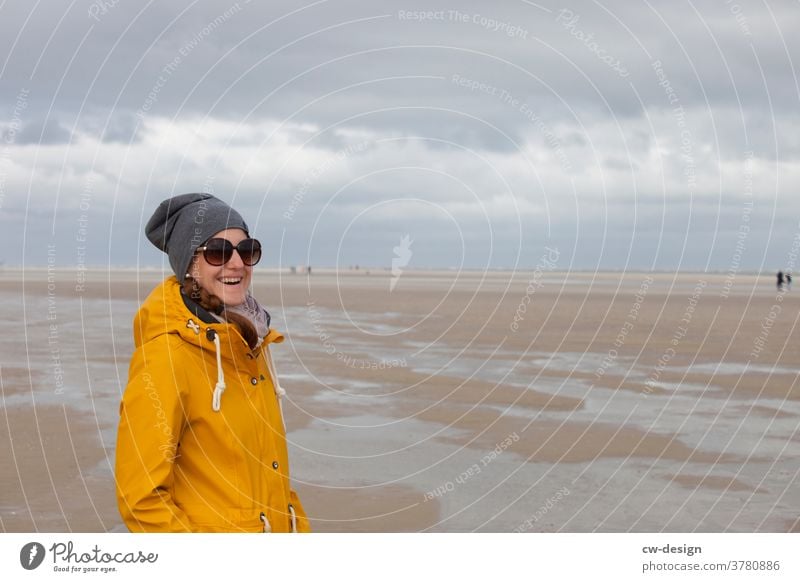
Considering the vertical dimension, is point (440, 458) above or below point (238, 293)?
below

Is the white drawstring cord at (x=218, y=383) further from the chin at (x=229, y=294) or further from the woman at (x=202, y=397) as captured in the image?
the chin at (x=229, y=294)

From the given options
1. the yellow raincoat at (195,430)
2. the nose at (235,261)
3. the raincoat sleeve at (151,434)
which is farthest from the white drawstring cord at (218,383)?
the nose at (235,261)

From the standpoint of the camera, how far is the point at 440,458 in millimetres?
11195

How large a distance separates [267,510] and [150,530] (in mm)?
598

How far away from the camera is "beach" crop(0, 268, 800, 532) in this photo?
29.4 feet

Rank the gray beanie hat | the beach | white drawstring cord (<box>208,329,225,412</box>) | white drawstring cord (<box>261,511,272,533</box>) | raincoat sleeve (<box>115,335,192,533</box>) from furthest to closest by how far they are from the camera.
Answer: the beach
white drawstring cord (<box>261,511,272,533</box>)
the gray beanie hat
white drawstring cord (<box>208,329,225,412</box>)
raincoat sleeve (<box>115,335,192,533</box>)

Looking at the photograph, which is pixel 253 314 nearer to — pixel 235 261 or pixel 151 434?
pixel 235 261

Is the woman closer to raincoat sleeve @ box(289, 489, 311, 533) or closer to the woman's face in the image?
the woman's face

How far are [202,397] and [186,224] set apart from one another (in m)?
0.83

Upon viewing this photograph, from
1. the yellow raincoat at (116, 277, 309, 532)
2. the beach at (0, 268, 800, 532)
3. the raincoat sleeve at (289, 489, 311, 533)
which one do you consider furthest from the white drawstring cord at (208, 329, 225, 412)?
the beach at (0, 268, 800, 532)

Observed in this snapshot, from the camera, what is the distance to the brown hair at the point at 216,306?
4047 mm

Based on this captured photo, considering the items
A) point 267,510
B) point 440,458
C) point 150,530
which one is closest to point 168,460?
point 150,530

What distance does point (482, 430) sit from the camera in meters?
12.9

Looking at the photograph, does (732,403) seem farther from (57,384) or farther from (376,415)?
(57,384)
